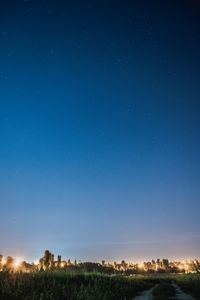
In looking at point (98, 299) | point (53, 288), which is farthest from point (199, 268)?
point (53, 288)

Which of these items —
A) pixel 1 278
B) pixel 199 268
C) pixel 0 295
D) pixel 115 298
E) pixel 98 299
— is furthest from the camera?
pixel 199 268

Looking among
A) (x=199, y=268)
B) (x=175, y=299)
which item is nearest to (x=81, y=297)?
(x=175, y=299)

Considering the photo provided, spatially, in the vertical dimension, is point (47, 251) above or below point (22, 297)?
above

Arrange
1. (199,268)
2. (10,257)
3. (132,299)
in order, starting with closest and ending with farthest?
(199,268) < (132,299) < (10,257)

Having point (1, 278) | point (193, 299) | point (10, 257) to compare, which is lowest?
point (193, 299)

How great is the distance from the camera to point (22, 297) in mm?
12555

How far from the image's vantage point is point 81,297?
1517 centimetres

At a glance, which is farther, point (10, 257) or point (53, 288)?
point (10, 257)

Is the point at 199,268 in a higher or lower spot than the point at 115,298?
higher

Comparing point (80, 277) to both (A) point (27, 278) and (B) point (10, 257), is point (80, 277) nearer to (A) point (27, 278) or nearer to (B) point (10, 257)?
(B) point (10, 257)

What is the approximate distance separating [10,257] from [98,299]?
12480mm

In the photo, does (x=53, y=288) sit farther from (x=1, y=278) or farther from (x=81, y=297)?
(x=1, y=278)

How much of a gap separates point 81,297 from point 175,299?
7.58m

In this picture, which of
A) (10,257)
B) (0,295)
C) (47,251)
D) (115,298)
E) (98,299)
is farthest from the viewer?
(47,251)
